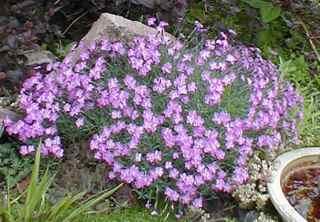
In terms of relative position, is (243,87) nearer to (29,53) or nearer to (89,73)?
(89,73)

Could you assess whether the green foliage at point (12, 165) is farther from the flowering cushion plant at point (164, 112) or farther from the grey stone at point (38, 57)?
the grey stone at point (38, 57)

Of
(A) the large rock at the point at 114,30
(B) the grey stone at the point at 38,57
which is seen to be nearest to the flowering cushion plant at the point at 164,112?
(A) the large rock at the point at 114,30

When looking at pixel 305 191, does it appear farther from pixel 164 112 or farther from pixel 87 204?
pixel 87 204

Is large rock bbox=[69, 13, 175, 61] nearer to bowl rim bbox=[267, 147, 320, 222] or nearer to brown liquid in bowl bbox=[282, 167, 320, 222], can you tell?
bowl rim bbox=[267, 147, 320, 222]

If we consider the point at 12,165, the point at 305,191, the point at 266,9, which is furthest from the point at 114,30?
the point at 305,191

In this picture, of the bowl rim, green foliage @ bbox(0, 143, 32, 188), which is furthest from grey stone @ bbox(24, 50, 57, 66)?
the bowl rim
